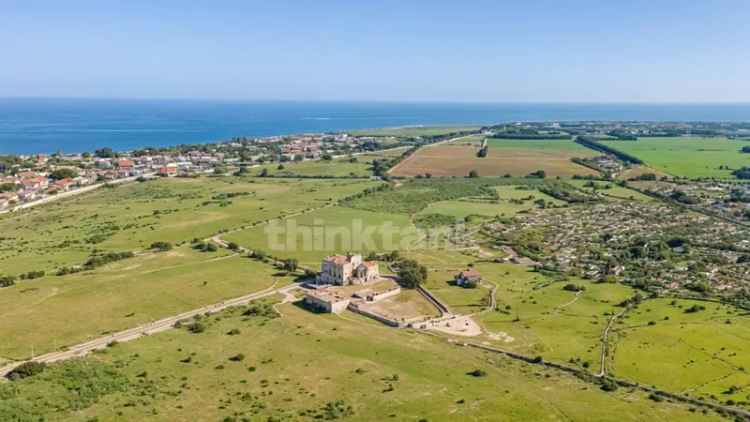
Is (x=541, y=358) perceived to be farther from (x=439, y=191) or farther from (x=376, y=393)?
(x=439, y=191)

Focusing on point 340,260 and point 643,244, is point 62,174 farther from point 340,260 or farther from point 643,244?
point 643,244

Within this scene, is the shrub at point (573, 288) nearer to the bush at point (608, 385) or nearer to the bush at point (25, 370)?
the bush at point (608, 385)

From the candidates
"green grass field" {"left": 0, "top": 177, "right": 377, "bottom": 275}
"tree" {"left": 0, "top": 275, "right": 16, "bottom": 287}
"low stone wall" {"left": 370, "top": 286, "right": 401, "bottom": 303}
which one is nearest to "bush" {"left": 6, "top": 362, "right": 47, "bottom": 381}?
"tree" {"left": 0, "top": 275, "right": 16, "bottom": 287}

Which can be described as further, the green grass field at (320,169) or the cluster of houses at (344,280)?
the green grass field at (320,169)

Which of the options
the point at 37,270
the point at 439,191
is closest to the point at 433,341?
the point at 37,270

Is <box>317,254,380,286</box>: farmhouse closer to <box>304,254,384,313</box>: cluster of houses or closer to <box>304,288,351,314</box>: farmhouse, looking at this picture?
<box>304,254,384,313</box>: cluster of houses

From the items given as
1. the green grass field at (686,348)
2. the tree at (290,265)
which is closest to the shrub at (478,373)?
the green grass field at (686,348)
